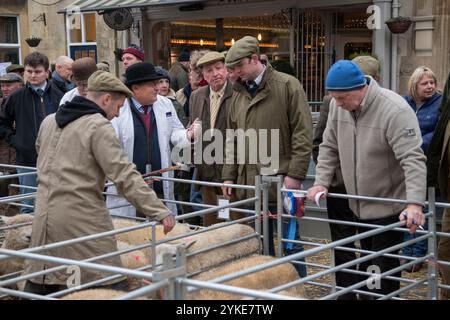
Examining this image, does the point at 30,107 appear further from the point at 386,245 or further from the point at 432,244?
the point at 432,244

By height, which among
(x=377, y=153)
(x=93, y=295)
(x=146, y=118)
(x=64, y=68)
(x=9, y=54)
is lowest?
(x=93, y=295)

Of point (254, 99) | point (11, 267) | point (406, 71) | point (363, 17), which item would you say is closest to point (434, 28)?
point (406, 71)

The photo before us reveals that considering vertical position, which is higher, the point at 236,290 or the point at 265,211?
the point at 236,290

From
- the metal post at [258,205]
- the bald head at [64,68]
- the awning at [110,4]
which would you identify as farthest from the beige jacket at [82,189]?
the awning at [110,4]

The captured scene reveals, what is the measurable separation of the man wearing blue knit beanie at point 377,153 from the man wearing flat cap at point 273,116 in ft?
1.89

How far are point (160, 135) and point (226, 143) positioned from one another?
542 millimetres

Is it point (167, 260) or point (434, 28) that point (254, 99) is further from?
point (434, 28)

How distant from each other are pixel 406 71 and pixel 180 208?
543 cm

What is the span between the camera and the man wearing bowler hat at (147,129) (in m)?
5.02

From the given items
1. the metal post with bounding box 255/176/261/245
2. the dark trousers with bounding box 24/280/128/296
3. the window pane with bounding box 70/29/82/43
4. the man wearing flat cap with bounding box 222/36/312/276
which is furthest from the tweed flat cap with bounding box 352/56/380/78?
the window pane with bounding box 70/29/82/43

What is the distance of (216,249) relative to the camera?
4.22m

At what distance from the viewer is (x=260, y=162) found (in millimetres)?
5016

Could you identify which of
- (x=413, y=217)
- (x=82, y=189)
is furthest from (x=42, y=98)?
(x=413, y=217)

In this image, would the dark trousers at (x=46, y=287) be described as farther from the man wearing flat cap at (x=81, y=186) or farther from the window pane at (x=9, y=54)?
the window pane at (x=9, y=54)
